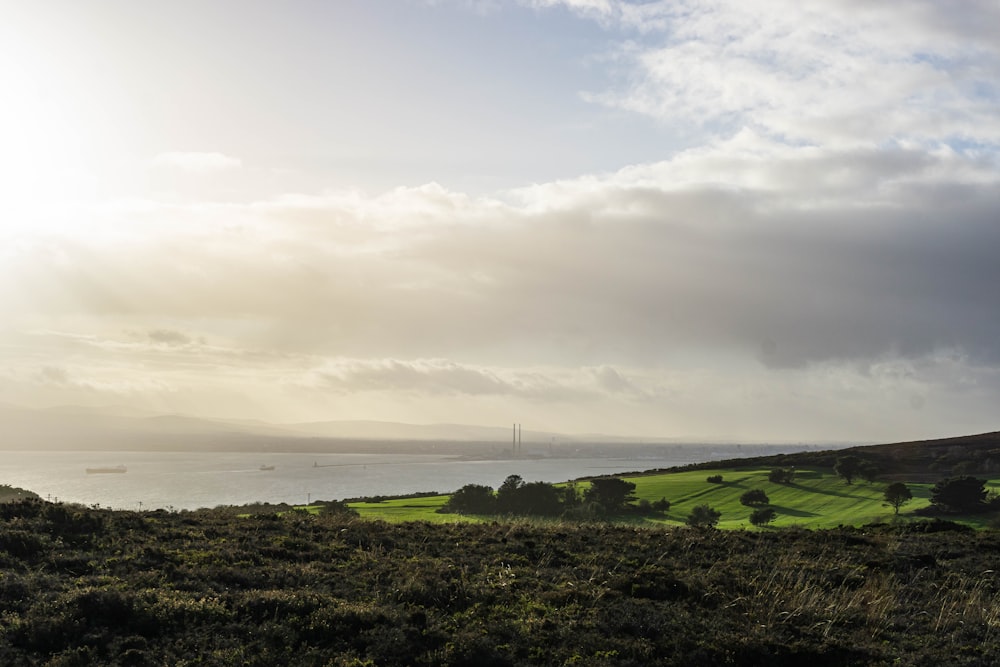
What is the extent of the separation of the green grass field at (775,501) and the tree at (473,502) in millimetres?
1559

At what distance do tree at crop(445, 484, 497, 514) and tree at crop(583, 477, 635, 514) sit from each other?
8.23 metres

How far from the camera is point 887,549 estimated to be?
800 inches

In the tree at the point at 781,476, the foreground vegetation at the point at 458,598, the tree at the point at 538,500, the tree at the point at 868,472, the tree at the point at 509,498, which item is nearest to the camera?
the foreground vegetation at the point at 458,598

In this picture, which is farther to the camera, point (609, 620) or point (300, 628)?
point (609, 620)

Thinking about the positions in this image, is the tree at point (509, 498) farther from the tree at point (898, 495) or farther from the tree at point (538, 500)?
the tree at point (898, 495)

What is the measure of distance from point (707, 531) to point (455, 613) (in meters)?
14.6

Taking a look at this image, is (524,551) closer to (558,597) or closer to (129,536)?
(558,597)

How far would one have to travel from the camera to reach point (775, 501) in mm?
55469

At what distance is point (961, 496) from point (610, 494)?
22768 mm

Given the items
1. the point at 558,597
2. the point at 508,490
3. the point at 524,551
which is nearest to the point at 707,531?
the point at 524,551

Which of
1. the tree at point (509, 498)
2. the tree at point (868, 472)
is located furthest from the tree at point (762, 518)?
the tree at point (868, 472)

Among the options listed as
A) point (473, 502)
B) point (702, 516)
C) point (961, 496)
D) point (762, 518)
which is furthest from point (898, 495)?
point (473, 502)

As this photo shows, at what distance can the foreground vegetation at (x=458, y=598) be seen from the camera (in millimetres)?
10773

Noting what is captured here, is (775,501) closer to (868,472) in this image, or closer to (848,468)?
(848,468)
